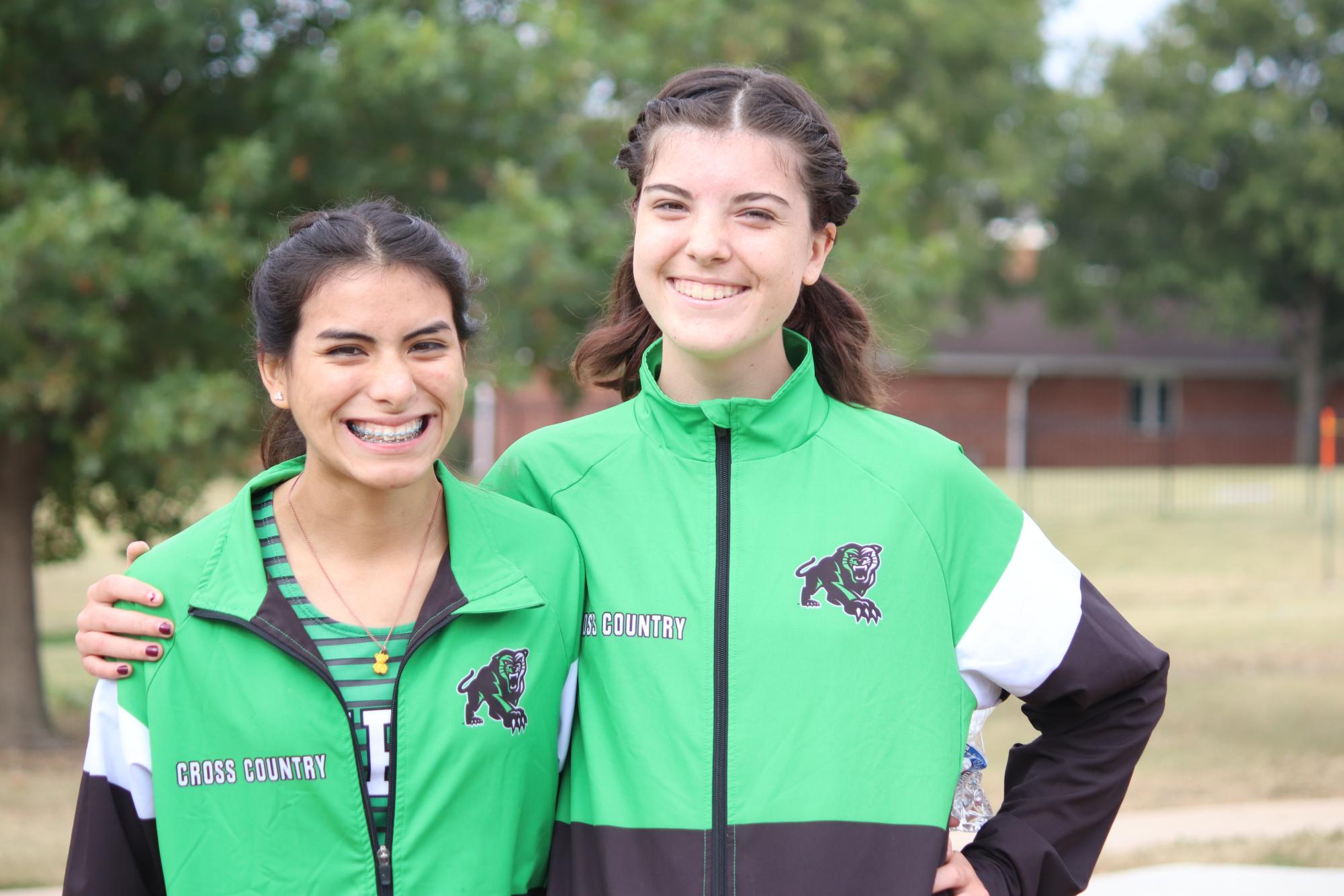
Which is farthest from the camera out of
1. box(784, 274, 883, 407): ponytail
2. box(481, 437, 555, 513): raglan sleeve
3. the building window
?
the building window

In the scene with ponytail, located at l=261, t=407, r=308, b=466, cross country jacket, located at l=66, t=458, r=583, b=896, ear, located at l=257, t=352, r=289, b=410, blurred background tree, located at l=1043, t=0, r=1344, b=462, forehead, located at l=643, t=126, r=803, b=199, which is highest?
blurred background tree, located at l=1043, t=0, r=1344, b=462

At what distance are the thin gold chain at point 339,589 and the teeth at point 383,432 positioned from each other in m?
0.17

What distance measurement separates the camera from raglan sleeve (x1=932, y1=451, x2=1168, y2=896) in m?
2.23

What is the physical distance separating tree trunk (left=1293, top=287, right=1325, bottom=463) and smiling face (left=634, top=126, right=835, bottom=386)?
103ft

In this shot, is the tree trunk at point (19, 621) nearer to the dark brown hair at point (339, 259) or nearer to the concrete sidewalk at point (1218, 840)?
the concrete sidewalk at point (1218, 840)

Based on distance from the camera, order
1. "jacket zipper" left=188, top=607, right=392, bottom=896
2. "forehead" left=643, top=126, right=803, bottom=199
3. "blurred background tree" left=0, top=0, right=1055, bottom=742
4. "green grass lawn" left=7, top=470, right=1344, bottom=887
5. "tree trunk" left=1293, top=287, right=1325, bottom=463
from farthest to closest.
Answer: "tree trunk" left=1293, top=287, right=1325, bottom=463 < "green grass lawn" left=7, top=470, right=1344, bottom=887 < "blurred background tree" left=0, top=0, right=1055, bottom=742 < "forehead" left=643, top=126, right=803, bottom=199 < "jacket zipper" left=188, top=607, right=392, bottom=896

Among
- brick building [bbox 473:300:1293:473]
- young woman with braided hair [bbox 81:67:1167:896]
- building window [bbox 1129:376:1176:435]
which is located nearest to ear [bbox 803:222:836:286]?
young woman with braided hair [bbox 81:67:1167:896]

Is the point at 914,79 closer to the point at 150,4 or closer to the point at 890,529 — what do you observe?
the point at 150,4

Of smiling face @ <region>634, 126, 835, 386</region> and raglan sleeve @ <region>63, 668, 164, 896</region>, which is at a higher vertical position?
smiling face @ <region>634, 126, 835, 386</region>

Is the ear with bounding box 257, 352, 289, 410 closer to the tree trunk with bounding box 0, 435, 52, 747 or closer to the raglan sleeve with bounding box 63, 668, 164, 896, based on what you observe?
the raglan sleeve with bounding box 63, 668, 164, 896

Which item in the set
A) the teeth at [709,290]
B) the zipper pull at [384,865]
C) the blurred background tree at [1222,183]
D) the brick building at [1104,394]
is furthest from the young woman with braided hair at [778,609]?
the blurred background tree at [1222,183]

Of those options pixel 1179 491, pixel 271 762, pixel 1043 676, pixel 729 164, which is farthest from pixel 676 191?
pixel 1179 491

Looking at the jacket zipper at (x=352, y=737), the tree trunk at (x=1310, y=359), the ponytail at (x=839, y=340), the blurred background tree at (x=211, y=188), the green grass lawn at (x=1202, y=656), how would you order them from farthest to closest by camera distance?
the tree trunk at (x=1310, y=359) → the green grass lawn at (x=1202, y=656) → the blurred background tree at (x=211, y=188) → the ponytail at (x=839, y=340) → the jacket zipper at (x=352, y=737)

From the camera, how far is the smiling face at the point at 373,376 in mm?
2162
